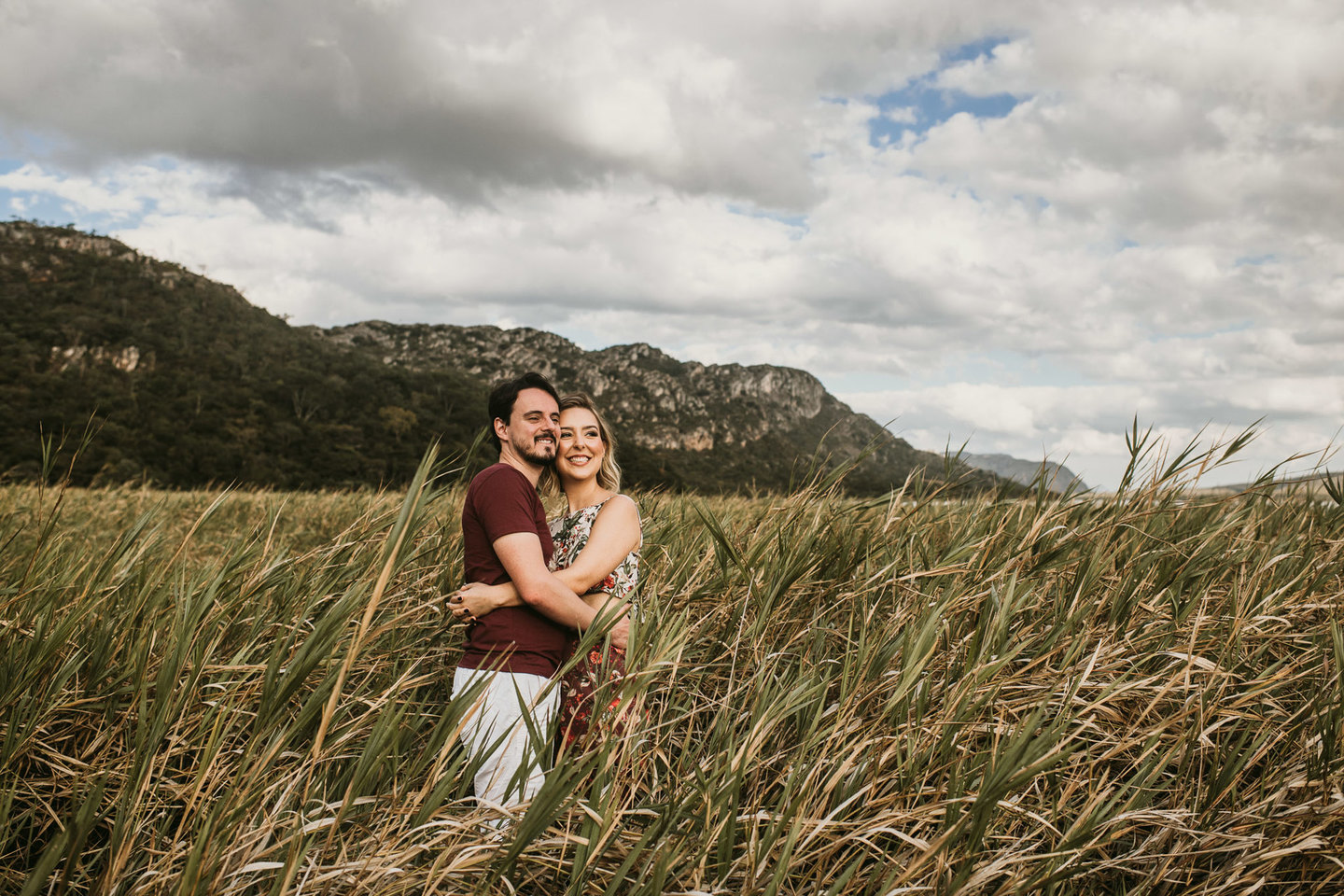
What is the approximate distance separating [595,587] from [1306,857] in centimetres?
222

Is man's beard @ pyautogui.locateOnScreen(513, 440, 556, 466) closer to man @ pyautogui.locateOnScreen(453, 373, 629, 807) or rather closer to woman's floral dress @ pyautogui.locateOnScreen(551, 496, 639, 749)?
man @ pyautogui.locateOnScreen(453, 373, 629, 807)

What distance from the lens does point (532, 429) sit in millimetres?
2553

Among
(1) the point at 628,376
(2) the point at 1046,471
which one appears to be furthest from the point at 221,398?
(1) the point at 628,376

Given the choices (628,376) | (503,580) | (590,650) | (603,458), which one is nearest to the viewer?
(590,650)

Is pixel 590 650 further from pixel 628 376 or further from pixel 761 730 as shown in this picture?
pixel 628 376

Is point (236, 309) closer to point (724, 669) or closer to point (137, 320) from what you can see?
point (137, 320)

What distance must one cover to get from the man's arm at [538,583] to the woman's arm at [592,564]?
63mm

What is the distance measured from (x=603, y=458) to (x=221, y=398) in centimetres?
6025

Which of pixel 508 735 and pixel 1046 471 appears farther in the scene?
pixel 1046 471

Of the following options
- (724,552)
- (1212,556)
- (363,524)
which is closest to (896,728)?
(724,552)

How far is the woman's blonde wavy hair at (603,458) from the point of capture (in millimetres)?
2799

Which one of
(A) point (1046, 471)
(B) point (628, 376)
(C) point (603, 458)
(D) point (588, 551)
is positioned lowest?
(D) point (588, 551)

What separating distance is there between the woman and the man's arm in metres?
0.09

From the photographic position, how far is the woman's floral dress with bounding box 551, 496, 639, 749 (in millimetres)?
2102
